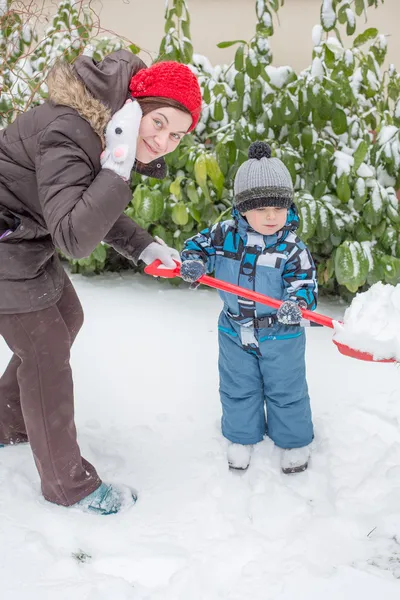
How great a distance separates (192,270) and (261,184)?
0.32 metres

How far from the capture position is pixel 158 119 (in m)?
1.49

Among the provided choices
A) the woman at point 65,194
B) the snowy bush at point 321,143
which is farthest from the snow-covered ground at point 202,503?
the snowy bush at point 321,143

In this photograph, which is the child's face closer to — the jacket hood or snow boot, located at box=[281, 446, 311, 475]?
the jacket hood

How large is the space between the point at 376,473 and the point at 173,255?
92cm

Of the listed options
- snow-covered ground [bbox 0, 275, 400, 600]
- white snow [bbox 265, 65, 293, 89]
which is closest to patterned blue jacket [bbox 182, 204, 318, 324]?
snow-covered ground [bbox 0, 275, 400, 600]

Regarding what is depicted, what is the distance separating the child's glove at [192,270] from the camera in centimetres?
176

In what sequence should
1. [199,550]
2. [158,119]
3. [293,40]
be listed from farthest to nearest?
[293,40]
[199,550]
[158,119]

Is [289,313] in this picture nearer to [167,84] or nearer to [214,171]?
[167,84]

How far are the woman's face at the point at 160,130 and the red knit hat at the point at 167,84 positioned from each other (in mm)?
34

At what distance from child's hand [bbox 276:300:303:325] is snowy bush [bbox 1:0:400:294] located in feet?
3.81

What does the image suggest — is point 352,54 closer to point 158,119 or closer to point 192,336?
point 192,336

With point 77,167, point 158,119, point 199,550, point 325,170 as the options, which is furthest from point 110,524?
point 325,170

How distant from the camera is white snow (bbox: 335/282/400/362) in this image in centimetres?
156

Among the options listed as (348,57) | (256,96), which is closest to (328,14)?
(348,57)
